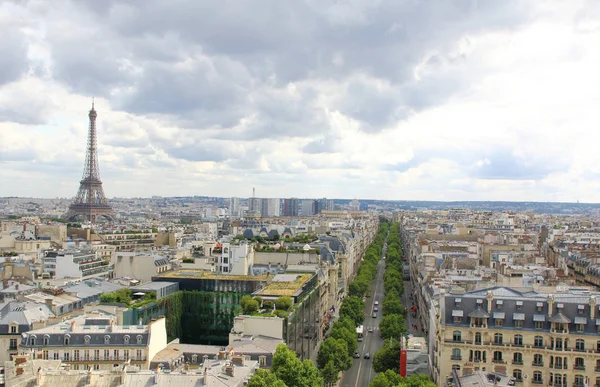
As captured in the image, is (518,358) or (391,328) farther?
(391,328)

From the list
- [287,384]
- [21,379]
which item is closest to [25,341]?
[21,379]

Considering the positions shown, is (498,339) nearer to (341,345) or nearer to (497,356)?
(497,356)

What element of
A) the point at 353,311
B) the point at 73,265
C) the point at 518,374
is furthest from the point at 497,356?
the point at 73,265

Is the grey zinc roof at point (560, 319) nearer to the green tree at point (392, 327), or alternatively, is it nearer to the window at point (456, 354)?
the window at point (456, 354)

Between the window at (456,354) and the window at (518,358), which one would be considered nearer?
the window at (518,358)

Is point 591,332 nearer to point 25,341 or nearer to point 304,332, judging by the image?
point 304,332

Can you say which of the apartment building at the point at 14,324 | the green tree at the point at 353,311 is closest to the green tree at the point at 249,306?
the apartment building at the point at 14,324
